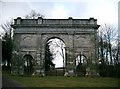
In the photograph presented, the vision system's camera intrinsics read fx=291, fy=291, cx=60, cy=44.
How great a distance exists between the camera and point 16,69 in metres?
41.0

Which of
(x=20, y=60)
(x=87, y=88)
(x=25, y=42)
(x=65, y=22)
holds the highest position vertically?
(x=65, y=22)

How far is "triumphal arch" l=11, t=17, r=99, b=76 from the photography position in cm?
4112

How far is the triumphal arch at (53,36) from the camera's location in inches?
1619

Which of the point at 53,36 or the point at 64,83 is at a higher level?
the point at 53,36

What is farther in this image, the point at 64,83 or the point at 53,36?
the point at 53,36

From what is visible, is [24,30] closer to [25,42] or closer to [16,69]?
[25,42]

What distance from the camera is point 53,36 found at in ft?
136

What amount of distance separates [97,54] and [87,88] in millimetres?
19752

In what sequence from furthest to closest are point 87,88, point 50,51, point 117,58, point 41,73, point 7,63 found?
1. point 50,51
2. point 7,63
3. point 117,58
4. point 41,73
5. point 87,88

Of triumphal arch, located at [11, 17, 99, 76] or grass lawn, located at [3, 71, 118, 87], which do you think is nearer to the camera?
grass lawn, located at [3, 71, 118, 87]

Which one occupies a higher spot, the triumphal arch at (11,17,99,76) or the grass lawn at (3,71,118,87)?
the triumphal arch at (11,17,99,76)

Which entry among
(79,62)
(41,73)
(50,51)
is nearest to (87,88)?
(41,73)

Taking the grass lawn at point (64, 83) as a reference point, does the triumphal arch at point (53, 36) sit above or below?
above

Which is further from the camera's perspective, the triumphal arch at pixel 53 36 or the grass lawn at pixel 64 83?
the triumphal arch at pixel 53 36
